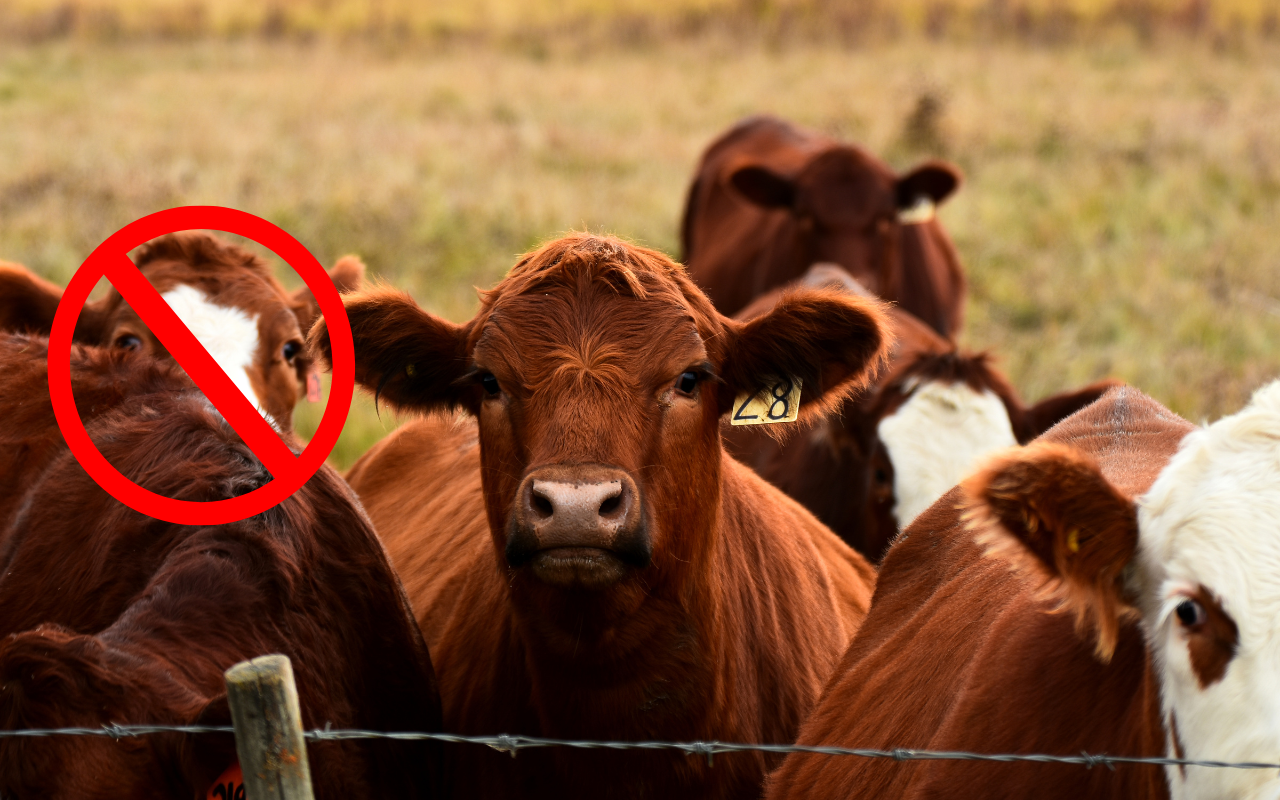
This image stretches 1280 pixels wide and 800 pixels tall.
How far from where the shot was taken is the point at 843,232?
841 cm

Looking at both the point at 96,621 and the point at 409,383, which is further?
the point at 409,383

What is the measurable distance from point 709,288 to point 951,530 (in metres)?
6.09

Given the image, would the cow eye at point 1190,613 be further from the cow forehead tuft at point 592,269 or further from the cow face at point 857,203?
the cow face at point 857,203

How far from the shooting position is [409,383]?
11.5ft

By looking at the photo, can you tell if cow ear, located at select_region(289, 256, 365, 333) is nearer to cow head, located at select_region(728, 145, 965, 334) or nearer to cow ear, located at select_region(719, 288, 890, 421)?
cow ear, located at select_region(719, 288, 890, 421)

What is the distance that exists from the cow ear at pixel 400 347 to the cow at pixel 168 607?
351 mm

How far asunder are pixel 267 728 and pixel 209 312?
314 cm

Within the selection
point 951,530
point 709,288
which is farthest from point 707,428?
point 709,288

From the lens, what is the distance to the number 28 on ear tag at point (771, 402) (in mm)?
3439

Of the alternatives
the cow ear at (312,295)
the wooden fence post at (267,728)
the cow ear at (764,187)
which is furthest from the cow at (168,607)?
the cow ear at (764,187)

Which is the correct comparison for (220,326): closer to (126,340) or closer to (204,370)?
(126,340)

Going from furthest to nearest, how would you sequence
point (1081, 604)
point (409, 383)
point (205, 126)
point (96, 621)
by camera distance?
point (205, 126), point (409, 383), point (96, 621), point (1081, 604)

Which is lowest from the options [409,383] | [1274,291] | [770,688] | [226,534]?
[1274,291]

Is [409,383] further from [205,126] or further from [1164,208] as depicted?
[205,126]
